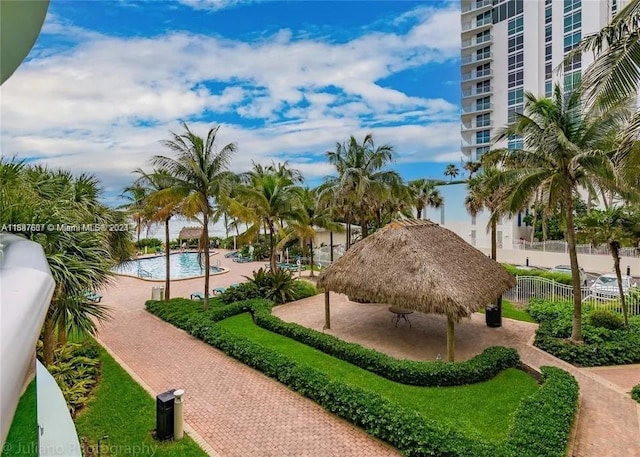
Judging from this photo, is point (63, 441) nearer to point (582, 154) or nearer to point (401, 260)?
point (401, 260)

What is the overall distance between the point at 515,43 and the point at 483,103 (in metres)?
7.44

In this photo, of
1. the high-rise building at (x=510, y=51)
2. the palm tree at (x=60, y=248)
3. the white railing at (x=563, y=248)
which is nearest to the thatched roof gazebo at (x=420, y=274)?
the palm tree at (x=60, y=248)

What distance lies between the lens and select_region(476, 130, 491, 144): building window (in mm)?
49625

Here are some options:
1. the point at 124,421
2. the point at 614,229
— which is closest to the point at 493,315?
the point at 614,229

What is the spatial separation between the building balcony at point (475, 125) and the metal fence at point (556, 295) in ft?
120

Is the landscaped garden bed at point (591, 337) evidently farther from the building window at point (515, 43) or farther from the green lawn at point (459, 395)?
the building window at point (515, 43)

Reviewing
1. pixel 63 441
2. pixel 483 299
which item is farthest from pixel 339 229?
pixel 63 441

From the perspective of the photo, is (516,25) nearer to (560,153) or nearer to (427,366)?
(560,153)

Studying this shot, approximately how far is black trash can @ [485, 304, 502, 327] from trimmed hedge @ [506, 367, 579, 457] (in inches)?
203

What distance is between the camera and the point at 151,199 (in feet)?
52.6

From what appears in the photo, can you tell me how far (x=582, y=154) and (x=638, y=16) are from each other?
4168mm

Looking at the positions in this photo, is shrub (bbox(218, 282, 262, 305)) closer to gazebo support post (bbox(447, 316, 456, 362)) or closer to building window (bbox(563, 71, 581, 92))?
gazebo support post (bbox(447, 316, 456, 362))

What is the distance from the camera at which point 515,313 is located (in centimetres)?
1658

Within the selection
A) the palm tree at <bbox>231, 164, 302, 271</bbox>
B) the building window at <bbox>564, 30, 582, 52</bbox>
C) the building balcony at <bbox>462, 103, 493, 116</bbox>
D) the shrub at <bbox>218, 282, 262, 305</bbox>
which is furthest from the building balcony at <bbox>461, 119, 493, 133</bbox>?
the shrub at <bbox>218, 282, 262, 305</bbox>
